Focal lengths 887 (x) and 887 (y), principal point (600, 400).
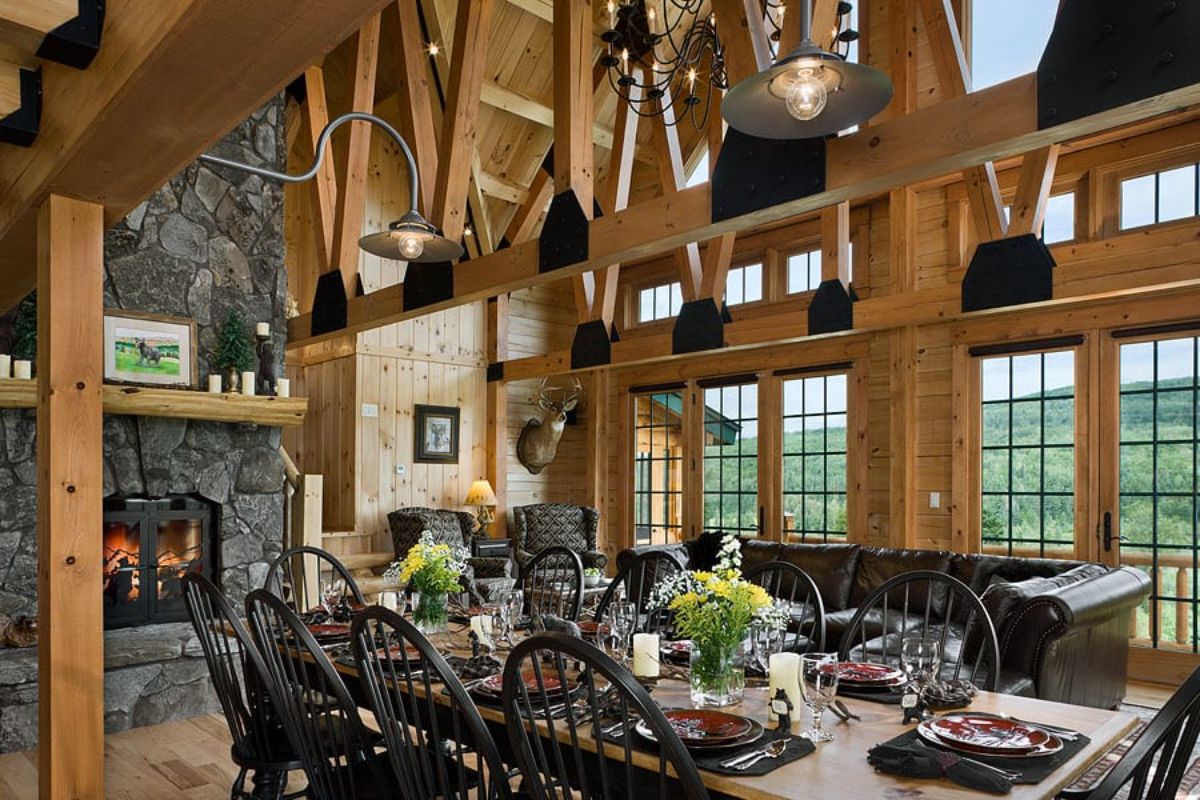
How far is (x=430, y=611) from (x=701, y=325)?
304cm

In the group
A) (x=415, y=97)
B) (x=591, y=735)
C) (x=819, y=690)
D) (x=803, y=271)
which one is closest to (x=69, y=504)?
(x=591, y=735)

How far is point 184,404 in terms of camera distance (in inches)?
191

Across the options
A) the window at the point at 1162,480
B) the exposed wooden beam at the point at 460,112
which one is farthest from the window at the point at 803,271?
the exposed wooden beam at the point at 460,112

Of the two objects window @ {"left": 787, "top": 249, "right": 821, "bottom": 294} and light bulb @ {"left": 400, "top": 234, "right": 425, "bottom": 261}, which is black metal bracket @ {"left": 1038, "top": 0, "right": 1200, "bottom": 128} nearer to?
light bulb @ {"left": 400, "top": 234, "right": 425, "bottom": 261}

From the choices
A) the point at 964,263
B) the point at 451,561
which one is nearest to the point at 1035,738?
the point at 451,561

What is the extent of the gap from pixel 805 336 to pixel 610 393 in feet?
12.7

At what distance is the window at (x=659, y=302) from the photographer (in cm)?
952

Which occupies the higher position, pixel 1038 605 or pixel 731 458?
pixel 731 458

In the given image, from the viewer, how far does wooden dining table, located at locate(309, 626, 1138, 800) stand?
67.6 inches

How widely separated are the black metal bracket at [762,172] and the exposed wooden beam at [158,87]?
1.72 meters

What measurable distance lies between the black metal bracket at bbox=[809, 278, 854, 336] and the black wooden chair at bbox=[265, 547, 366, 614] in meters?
3.35

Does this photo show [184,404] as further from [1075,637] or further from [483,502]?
[1075,637]

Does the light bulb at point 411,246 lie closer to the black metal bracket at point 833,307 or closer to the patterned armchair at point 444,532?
the black metal bracket at point 833,307

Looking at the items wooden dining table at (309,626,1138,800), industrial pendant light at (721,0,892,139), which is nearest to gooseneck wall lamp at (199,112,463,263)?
industrial pendant light at (721,0,892,139)
